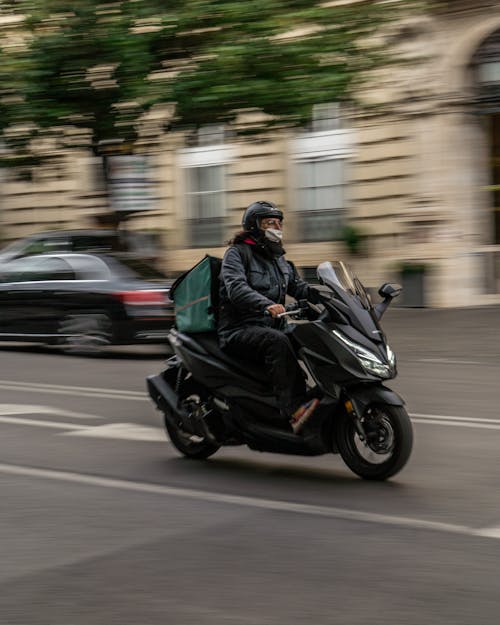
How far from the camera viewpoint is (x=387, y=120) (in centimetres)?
2112

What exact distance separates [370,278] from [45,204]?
Answer: 9.62m

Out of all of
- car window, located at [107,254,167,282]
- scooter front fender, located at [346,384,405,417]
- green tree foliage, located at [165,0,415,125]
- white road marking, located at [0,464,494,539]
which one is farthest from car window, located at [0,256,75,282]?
scooter front fender, located at [346,384,405,417]

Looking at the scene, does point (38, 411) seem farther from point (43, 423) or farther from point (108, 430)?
point (108, 430)

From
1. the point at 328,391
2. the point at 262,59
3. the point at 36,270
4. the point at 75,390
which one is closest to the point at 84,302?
the point at 36,270

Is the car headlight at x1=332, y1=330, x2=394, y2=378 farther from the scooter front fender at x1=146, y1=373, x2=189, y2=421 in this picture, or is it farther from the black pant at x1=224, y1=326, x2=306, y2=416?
the scooter front fender at x1=146, y1=373, x2=189, y2=421

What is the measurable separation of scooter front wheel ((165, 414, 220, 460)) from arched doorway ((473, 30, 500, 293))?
13966mm

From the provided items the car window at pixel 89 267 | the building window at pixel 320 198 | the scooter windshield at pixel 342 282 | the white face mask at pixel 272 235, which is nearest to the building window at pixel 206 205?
the building window at pixel 320 198

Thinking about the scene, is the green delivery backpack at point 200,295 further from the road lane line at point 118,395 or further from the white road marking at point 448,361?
the white road marking at point 448,361

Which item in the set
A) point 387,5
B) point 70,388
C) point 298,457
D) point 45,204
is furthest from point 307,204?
point 298,457

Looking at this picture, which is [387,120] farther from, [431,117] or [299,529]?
[299,529]

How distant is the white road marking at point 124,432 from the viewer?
818 cm

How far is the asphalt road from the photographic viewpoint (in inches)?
166

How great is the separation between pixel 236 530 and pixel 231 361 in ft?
5.28

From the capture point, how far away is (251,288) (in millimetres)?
6680
